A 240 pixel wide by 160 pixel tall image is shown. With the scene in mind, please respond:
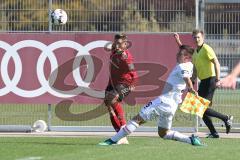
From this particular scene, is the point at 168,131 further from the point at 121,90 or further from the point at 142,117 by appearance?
the point at 121,90

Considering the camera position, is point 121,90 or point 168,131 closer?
point 168,131

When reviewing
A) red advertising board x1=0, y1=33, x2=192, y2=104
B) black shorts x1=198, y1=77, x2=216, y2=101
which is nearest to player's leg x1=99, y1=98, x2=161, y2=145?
black shorts x1=198, y1=77, x2=216, y2=101

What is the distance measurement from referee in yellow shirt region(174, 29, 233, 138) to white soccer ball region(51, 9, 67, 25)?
2.78 metres

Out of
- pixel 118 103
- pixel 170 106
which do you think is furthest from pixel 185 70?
pixel 118 103

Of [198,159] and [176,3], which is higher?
[176,3]

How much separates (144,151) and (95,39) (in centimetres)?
494

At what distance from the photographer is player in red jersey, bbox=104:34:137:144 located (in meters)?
12.9

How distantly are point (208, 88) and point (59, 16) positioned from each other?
3.76 m

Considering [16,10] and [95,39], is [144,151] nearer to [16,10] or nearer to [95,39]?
[95,39]

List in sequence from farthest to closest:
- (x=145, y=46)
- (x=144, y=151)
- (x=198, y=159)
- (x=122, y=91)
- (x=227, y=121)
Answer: (x=145, y=46) → (x=227, y=121) → (x=122, y=91) → (x=144, y=151) → (x=198, y=159)

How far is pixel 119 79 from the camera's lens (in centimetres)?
1308

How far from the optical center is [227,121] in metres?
13.9

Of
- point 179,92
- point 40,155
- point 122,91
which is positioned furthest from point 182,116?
point 40,155

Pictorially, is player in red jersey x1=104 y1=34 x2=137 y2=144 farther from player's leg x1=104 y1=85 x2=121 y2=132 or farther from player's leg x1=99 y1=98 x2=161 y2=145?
player's leg x1=99 y1=98 x2=161 y2=145
